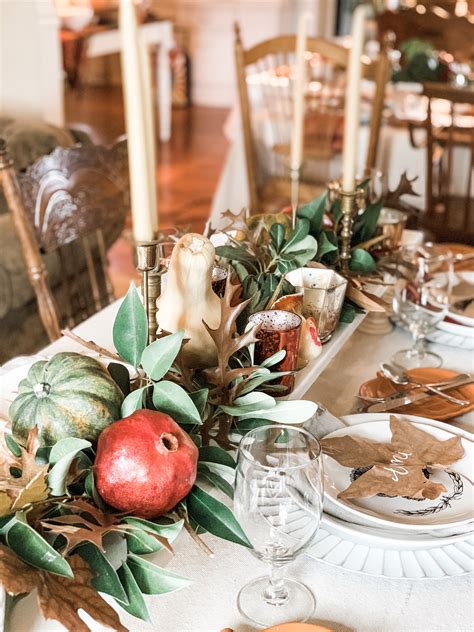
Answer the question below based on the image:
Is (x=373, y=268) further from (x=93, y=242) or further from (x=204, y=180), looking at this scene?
(x=204, y=180)

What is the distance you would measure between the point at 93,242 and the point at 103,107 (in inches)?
182

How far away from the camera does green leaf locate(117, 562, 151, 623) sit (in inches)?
25.5

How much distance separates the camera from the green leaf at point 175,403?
2.45ft

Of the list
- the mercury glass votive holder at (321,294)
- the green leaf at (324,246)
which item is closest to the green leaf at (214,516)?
the mercury glass votive holder at (321,294)

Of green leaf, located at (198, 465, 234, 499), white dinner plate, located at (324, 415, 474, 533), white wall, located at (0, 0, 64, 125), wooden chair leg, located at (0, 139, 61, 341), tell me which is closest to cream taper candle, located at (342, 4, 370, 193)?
white dinner plate, located at (324, 415, 474, 533)

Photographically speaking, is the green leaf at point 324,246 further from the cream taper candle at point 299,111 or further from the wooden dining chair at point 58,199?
the wooden dining chair at point 58,199

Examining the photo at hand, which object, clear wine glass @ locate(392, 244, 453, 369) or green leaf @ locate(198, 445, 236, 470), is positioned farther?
clear wine glass @ locate(392, 244, 453, 369)

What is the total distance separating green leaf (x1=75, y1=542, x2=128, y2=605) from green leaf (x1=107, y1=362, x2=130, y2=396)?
18 centimetres

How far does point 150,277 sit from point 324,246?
41cm

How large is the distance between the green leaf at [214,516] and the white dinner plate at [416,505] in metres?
0.16

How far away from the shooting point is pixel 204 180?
4.93m

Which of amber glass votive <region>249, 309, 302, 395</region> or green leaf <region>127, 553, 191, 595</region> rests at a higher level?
amber glass votive <region>249, 309, 302, 395</region>

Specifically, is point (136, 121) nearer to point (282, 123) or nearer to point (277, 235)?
point (277, 235)

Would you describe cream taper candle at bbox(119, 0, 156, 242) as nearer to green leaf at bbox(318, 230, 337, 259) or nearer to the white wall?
green leaf at bbox(318, 230, 337, 259)
